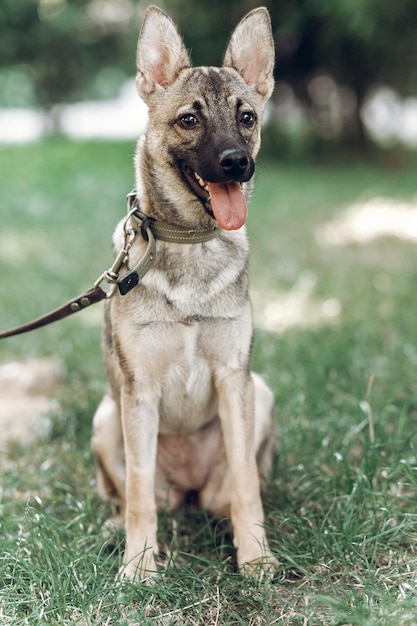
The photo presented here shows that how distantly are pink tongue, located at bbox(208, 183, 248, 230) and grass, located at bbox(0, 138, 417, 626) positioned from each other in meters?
0.55

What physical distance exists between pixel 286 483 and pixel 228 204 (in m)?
1.30

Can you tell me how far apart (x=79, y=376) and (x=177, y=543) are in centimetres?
186

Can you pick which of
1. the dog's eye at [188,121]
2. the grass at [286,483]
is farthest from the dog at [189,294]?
the grass at [286,483]

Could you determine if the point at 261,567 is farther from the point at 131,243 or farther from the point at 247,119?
the point at 247,119

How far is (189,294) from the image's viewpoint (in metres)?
2.72

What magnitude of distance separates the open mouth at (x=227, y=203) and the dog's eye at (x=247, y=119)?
0.26m

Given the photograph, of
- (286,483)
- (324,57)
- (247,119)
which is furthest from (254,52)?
(324,57)

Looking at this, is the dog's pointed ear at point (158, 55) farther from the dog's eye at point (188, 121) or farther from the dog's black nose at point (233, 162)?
the dog's black nose at point (233, 162)

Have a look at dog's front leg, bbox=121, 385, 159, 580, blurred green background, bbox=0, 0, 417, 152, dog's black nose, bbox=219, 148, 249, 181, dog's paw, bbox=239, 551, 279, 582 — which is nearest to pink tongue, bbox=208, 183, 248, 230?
dog's black nose, bbox=219, 148, 249, 181

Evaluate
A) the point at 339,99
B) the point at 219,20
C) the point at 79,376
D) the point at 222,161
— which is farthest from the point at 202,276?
the point at 339,99

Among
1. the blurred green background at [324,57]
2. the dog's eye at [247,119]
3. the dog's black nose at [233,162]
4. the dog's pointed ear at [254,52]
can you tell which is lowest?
the blurred green background at [324,57]

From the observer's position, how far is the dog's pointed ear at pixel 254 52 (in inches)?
113

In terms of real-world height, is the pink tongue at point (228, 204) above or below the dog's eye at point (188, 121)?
below

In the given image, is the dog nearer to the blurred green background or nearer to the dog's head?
the dog's head
